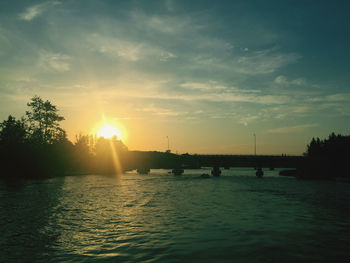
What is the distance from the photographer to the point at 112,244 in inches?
698

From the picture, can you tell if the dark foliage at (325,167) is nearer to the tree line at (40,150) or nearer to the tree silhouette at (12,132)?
the tree line at (40,150)

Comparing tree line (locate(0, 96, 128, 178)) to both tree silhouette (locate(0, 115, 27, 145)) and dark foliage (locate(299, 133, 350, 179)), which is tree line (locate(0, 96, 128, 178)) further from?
dark foliage (locate(299, 133, 350, 179))

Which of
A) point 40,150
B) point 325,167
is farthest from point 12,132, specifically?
point 325,167

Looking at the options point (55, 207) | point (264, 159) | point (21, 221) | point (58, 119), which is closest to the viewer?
point (21, 221)

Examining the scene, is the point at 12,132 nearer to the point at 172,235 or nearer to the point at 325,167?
the point at 172,235

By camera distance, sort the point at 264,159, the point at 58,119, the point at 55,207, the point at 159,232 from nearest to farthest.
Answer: the point at 159,232 < the point at 55,207 < the point at 58,119 < the point at 264,159

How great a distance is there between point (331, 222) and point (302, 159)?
117 m

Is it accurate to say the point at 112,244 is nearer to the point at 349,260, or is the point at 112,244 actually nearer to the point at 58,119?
the point at 349,260

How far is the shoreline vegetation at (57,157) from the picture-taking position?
105 meters

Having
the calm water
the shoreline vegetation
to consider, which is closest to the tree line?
the shoreline vegetation

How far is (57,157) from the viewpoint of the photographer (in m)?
124

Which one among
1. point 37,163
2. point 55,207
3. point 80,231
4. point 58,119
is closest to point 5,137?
point 37,163

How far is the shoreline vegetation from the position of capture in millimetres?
105062

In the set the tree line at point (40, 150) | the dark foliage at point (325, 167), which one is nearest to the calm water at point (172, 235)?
the tree line at point (40, 150)
